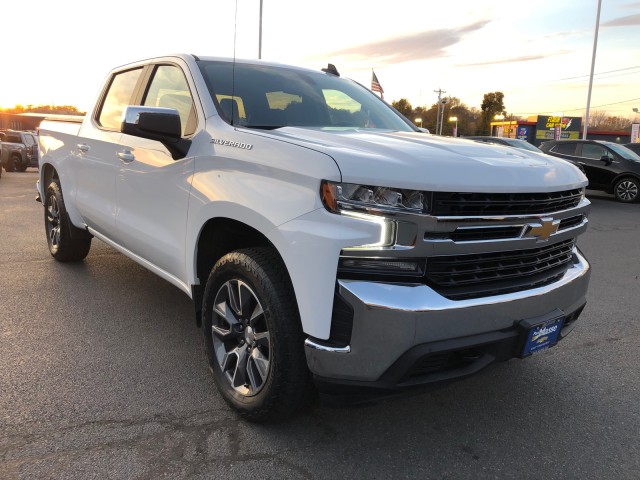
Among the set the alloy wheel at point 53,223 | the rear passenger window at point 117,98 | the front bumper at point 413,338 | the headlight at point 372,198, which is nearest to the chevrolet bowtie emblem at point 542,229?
the front bumper at point 413,338

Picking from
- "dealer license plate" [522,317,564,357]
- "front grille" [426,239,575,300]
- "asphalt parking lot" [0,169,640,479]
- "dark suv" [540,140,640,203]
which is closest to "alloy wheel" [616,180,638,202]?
"dark suv" [540,140,640,203]

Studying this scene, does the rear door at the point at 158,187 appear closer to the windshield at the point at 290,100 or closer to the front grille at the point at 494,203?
the windshield at the point at 290,100

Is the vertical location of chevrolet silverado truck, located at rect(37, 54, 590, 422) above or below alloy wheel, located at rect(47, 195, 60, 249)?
above

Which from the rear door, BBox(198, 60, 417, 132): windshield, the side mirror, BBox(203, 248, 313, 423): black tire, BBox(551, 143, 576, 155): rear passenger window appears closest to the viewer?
BBox(203, 248, 313, 423): black tire

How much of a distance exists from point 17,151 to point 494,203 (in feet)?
82.1

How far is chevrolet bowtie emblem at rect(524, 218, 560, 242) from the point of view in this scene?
95.4 inches

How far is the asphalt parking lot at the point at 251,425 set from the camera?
2387mm

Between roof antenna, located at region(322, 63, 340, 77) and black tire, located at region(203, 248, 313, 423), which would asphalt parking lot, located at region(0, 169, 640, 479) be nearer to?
black tire, located at region(203, 248, 313, 423)

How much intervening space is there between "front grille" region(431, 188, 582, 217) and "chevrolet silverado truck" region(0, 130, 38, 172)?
23963 millimetres

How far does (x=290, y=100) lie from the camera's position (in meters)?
3.56

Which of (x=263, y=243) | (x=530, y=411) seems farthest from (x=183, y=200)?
(x=530, y=411)

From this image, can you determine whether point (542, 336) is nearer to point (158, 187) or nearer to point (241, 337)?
point (241, 337)

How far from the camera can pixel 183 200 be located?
3.06 meters

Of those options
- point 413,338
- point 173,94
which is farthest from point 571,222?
point 173,94
